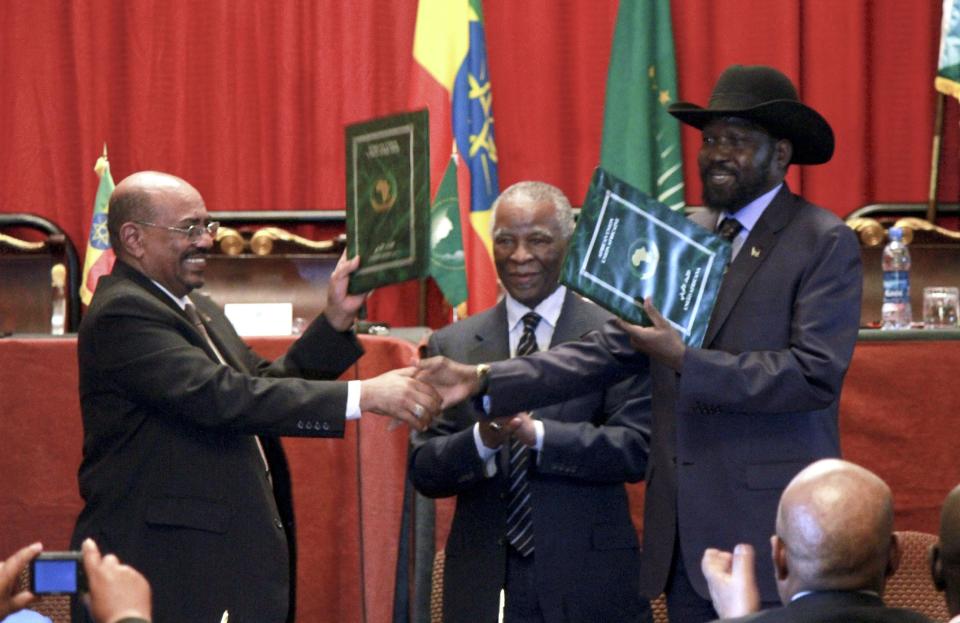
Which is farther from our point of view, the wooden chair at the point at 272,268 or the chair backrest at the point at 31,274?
the chair backrest at the point at 31,274

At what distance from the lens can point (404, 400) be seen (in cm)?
399

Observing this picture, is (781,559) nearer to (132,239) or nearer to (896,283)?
(132,239)

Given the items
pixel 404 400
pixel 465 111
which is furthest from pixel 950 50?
pixel 404 400

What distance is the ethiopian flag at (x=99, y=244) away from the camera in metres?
6.45

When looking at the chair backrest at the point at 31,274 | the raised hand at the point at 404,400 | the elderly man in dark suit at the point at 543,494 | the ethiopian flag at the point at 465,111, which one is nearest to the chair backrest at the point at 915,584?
the elderly man in dark suit at the point at 543,494

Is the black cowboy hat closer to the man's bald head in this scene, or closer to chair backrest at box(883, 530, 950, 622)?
chair backrest at box(883, 530, 950, 622)

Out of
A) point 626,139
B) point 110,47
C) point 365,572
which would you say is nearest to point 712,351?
point 365,572

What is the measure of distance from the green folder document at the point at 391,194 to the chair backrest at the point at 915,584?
1.84 metres

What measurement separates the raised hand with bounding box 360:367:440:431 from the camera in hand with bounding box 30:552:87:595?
6.44ft

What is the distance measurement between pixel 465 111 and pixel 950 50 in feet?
6.93

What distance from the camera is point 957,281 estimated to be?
6469mm

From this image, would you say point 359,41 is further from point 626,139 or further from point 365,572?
point 365,572

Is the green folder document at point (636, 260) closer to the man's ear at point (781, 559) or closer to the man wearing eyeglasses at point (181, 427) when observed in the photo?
the man wearing eyeglasses at point (181, 427)

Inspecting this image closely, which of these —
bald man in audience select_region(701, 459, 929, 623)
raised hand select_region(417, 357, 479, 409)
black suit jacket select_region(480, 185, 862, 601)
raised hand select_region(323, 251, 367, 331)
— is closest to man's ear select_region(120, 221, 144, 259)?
raised hand select_region(323, 251, 367, 331)
